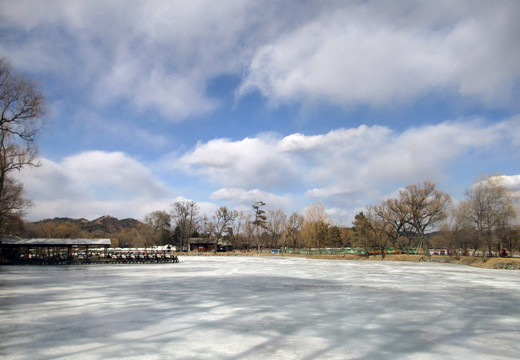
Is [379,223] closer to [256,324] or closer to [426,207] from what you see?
[426,207]

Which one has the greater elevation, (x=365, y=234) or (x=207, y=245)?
(x=365, y=234)

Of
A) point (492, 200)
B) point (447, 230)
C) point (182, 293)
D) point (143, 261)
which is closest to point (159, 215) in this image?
point (143, 261)

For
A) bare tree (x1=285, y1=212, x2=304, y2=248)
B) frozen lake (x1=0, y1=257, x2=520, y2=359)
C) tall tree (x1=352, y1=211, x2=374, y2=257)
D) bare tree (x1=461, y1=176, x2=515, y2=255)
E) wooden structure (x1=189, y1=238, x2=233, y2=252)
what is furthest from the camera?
wooden structure (x1=189, y1=238, x2=233, y2=252)

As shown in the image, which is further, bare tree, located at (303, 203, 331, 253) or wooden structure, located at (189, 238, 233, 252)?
wooden structure, located at (189, 238, 233, 252)

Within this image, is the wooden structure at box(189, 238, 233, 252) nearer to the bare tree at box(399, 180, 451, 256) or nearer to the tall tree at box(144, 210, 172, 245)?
the tall tree at box(144, 210, 172, 245)

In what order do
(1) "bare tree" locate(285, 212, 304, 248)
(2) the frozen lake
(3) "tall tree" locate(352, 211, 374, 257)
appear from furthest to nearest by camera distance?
1. (1) "bare tree" locate(285, 212, 304, 248)
2. (3) "tall tree" locate(352, 211, 374, 257)
3. (2) the frozen lake

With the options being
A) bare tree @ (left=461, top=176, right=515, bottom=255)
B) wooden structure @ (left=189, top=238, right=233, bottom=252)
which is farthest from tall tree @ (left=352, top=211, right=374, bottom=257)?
wooden structure @ (left=189, top=238, right=233, bottom=252)

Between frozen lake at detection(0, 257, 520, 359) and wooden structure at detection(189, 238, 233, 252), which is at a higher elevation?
frozen lake at detection(0, 257, 520, 359)

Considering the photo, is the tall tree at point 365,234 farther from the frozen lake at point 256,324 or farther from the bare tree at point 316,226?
the frozen lake at point 256,324

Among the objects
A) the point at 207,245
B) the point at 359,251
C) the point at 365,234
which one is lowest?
the point at 207,245

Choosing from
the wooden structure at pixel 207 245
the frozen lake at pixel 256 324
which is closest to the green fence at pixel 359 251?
the wooden structure at pixel 207 245

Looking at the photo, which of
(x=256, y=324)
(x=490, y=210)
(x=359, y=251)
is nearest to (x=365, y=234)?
(x=359, y=251)

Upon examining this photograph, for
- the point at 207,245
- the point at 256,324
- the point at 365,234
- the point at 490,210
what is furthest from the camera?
the point at 207,245

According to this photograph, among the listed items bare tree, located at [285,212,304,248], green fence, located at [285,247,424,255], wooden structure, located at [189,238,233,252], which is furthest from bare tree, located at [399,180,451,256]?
wooden structure, located at [189,238,233,252]
